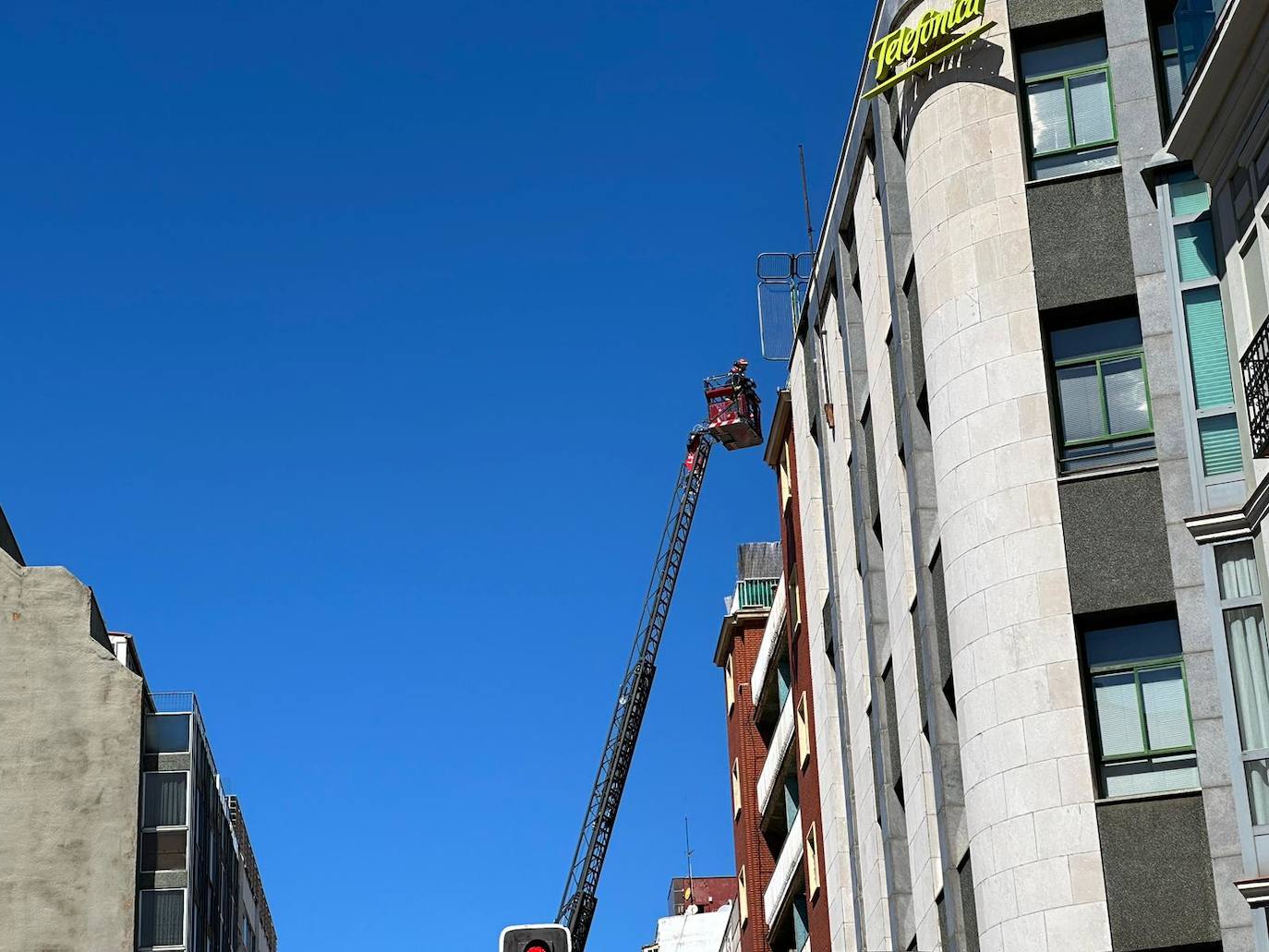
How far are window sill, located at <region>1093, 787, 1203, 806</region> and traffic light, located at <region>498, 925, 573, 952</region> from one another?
14.1 metres

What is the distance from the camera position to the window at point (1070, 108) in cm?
3269

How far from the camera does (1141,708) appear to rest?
2967 centimetres

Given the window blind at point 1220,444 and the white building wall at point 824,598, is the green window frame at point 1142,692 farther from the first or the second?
the white building wall at point 824,598

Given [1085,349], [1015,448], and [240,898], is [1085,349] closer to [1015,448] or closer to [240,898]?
[1015,448]

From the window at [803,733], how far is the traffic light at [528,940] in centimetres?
3112

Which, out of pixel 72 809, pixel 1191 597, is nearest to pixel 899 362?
pixel 1191 597

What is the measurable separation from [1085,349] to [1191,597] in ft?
16.5

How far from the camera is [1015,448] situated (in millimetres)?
31547

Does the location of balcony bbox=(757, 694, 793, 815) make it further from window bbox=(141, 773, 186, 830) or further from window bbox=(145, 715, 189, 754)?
window bbox=(145, 715, 189, 754)

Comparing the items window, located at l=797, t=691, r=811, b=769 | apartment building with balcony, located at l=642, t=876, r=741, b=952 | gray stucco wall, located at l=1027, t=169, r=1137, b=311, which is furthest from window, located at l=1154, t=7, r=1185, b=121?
apartment building with balcony, located at l=642, t=876, r=741, b=952

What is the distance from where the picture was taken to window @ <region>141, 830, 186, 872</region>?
197 ft

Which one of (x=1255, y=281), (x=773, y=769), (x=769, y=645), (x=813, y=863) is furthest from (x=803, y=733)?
(x=1255, y=281)

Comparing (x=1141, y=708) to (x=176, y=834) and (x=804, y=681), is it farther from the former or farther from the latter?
(x=176, y=834)

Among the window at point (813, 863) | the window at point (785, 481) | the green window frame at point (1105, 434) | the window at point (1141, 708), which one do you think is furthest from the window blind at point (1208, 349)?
the window at point (785, 481)
